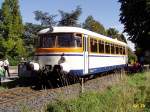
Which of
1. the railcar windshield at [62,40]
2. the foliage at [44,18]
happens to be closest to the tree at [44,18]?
the foliage at [44,18]

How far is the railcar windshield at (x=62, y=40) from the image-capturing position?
68.1 feet

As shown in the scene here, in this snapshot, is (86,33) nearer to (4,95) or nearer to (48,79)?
(48,79)

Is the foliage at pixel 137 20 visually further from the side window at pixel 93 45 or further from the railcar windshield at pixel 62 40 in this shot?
the railcar windshield at pixel 62 40

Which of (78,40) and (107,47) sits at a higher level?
(78,40)

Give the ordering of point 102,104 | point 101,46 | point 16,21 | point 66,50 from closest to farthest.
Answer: point 102,104 → point 66,50 → point 101,46 → point 16,21

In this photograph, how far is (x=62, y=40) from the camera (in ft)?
68.7

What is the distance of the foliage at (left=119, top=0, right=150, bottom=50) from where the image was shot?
1387 inches

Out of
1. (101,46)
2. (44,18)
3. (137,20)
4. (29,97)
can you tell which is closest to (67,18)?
(44,18)

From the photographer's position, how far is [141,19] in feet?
117

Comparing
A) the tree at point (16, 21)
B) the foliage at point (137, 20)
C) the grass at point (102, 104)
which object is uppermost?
the tree at point (16, 21)

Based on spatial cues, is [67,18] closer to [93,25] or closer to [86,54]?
[93,25]

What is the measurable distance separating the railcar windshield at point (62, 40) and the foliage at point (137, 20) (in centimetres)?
1454

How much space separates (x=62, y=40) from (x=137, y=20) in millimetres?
16235

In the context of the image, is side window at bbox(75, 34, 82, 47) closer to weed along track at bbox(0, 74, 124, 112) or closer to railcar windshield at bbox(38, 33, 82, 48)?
railcar windshield at bbox(38, 33, 82, 48)
